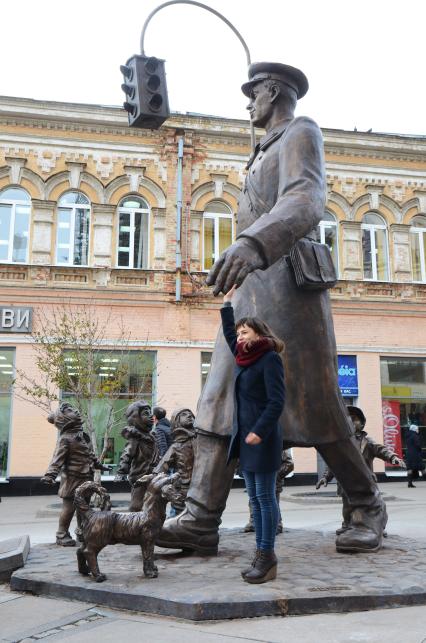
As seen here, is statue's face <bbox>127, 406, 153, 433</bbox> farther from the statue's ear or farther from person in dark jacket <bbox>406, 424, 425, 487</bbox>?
person in dark jacket <bbox>406, 424, 425, 487</bbox>

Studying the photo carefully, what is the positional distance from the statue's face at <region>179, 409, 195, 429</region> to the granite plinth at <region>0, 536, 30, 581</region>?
1.73m

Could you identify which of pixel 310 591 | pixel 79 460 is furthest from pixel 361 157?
pixel 310 591

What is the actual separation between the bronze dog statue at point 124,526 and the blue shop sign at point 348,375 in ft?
49.5

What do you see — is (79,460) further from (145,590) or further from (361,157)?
(361,157)

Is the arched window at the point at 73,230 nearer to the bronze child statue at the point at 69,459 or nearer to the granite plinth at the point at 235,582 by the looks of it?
the bronze child statue at the point at 69,459

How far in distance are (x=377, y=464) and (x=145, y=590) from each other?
15.7 m

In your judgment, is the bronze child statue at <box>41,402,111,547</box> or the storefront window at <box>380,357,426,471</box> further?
the storefront window at <box>380,357,426,471</box>

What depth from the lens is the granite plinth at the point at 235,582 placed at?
312 cm

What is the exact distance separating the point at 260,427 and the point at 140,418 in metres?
2.84

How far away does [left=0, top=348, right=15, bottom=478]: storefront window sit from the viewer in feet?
53.5

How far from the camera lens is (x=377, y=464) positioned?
59.2 ft

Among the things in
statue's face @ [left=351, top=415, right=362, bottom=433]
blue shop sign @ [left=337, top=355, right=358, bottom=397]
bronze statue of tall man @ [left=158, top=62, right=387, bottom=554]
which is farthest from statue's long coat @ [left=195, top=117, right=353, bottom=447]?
blue shop sign @ [left=337, top=355, right=358, bottom=397]

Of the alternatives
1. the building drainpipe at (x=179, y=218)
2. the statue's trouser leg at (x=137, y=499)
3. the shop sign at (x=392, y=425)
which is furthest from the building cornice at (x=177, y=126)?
the statue's trouser leg at (x=137, y=499)

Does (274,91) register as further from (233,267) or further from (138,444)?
(138,444)
